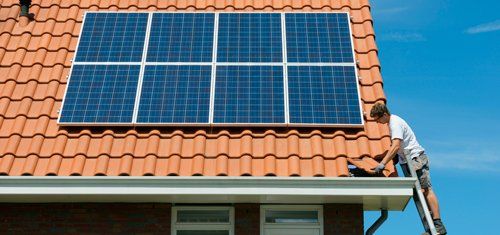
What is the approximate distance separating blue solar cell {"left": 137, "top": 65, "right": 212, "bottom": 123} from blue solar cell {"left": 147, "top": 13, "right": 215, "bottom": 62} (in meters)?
0.27

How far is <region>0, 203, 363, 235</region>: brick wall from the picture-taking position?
1128 centimetres

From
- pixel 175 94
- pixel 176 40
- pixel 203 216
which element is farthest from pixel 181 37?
pixel 203 216

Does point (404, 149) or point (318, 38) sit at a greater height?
point (318, 38)

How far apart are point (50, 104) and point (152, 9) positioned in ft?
10.0

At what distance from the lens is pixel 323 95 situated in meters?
12.3

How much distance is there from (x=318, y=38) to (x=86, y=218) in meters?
4.86

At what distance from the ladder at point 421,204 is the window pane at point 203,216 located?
257 centimetres

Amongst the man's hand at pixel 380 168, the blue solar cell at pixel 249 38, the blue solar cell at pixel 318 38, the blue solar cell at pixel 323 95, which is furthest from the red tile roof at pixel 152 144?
the blue solar cell at pixel 249 38

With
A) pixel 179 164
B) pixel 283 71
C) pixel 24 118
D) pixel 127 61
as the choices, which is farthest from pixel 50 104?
pixel 283 71

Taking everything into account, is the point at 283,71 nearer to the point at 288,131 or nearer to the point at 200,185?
the point at 288,131

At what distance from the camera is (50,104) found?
12570 mm

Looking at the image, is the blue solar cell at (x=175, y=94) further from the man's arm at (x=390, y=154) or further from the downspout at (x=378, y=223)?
the downspout at (x=378, y=223)

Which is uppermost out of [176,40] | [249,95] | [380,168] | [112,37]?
[112,37]

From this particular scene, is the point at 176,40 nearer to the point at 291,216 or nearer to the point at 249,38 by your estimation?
the point at 249,38
